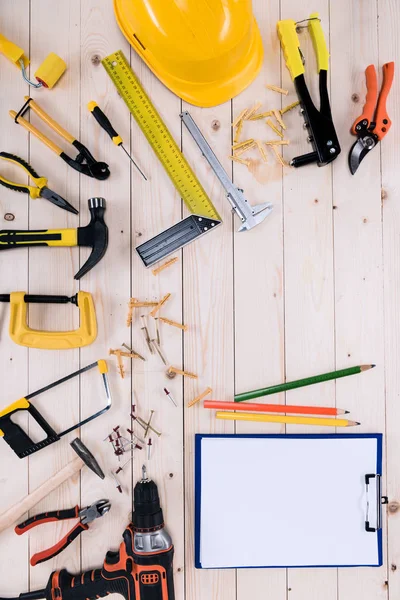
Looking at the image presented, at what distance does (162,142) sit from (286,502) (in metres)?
1.00

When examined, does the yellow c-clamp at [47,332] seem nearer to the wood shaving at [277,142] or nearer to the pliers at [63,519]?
the pliers at [63,519]

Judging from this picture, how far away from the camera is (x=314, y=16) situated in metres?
1.24

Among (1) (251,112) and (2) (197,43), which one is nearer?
(2) (197,43)

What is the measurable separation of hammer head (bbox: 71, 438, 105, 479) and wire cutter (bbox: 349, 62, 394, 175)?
102 cm

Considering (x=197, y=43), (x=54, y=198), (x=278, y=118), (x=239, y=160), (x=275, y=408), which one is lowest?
(x=275, y=408)

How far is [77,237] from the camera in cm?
119

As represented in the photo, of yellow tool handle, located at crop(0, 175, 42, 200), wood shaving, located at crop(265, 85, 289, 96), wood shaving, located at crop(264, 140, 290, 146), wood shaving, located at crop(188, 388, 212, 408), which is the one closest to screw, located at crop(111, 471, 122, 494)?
wood shaving, located at crop(188, 388, 212, 408)

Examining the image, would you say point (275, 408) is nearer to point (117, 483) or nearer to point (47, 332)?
point (117, 483)

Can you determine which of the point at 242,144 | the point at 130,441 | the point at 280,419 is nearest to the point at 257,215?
the point at 242,144

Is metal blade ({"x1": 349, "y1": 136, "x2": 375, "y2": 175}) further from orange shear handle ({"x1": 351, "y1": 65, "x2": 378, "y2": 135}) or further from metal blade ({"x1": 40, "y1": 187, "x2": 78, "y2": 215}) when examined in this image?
metal blade ({"x1": 40, "y1": 187, "x2": 78, "y2": 215})

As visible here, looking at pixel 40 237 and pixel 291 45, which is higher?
pixel 291 45

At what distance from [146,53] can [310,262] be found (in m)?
0.69

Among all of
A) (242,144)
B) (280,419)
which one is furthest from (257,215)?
(280,419)

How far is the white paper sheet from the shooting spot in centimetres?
124
